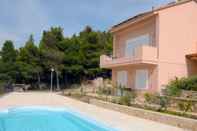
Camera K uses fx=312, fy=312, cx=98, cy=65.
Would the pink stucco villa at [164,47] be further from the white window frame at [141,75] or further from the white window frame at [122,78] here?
the white window frame at [122,78]

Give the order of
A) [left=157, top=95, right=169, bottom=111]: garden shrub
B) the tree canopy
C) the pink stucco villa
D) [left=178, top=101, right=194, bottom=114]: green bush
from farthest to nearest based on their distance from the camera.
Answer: the tree canopy → the pink stucco villa → [left=157, top=95, right=169, bottom=111]: garden shrub → [left=178, top=101, right=194, bottom=114]: green bush

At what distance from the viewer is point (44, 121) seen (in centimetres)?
1617

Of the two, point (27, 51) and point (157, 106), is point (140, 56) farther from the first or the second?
point (27, 51)

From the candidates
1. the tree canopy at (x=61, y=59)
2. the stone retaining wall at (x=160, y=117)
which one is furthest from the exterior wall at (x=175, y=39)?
the tree canopy at (x=61, y=59)

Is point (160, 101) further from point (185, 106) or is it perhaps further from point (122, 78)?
point (122, 78)

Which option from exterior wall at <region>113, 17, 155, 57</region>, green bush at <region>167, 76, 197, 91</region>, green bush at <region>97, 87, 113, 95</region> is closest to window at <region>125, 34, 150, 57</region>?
exterior wall at <region>113, 17, 155, 57</region>

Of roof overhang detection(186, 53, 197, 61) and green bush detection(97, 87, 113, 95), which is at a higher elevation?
roof overhang detection(186, 53, 197, 61)

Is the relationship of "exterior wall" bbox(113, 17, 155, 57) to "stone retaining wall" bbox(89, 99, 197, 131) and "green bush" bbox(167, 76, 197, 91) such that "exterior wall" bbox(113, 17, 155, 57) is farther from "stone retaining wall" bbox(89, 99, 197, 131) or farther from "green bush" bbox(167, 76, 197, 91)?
"stone retaining wall" bbox(89, 99, 197, 131)

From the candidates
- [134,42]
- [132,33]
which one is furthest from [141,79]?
[132,33]

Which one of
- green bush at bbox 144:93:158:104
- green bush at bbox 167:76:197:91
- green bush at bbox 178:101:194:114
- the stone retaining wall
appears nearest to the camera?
the stone retaining wall

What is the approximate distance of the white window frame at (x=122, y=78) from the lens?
27.4 metres

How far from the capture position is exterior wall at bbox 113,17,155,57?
24578 millimetres

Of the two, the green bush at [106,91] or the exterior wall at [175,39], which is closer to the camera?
the exterior wall at [175,39]

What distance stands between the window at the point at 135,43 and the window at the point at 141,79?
1798 mm
